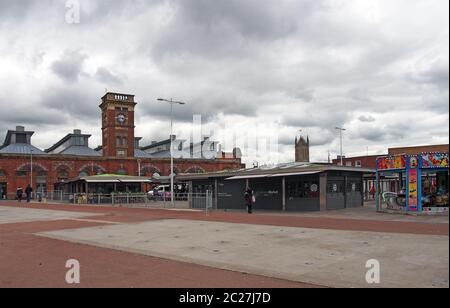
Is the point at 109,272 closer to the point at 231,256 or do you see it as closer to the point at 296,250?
the point at 231,256

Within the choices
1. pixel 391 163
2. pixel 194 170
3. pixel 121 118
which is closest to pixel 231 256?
pixel 391 163

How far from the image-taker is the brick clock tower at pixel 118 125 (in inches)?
3376

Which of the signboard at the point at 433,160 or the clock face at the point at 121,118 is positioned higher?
the clock face at the point at 121,118

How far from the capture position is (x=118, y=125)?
284ft

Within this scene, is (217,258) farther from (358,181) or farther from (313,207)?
(358,181)

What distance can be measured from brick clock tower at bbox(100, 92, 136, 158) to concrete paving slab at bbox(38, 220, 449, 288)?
69470 mm

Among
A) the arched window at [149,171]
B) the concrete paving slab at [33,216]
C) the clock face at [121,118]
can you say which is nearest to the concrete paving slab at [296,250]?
the concrete paving slab at [33,216]

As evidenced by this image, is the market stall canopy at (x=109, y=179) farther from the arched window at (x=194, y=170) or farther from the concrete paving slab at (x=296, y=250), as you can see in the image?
the arched window at (x=194, y=170)

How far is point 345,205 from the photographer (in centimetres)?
3103

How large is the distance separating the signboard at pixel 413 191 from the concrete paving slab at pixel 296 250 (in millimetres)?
10701

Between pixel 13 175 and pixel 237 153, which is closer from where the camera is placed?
pixel 13 175

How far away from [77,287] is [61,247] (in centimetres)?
588

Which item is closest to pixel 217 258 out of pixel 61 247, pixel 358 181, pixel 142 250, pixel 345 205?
pixel 142 250
